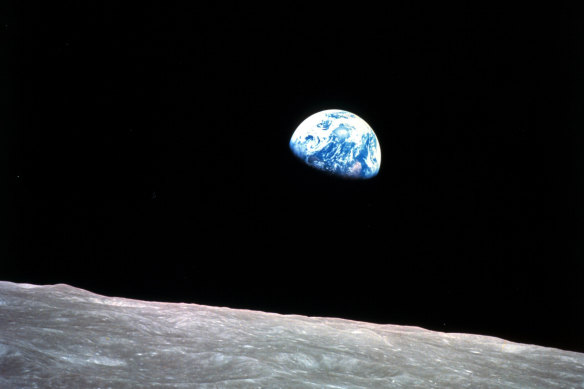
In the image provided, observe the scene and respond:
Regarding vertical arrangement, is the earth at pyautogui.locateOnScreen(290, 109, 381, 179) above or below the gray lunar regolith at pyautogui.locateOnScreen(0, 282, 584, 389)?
above

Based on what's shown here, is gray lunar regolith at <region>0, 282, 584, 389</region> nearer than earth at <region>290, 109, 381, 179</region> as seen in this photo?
Yes

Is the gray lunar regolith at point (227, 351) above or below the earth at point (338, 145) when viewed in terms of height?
below

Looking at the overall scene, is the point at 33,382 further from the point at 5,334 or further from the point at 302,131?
the point at 302,131

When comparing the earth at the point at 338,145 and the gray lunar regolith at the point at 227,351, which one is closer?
the gray lunar regolith at the point at 227,351

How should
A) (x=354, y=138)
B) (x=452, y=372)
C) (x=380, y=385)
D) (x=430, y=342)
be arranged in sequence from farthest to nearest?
(x=354, y=138), (x=430, y=342), (x=452, y=372), (x=380, y=385)

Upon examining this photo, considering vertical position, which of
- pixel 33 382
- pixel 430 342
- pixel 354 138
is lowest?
pixel 33 382

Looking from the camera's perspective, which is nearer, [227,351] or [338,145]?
[227,351]

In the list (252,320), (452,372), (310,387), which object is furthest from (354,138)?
(310,387)

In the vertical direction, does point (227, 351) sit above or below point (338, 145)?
below
